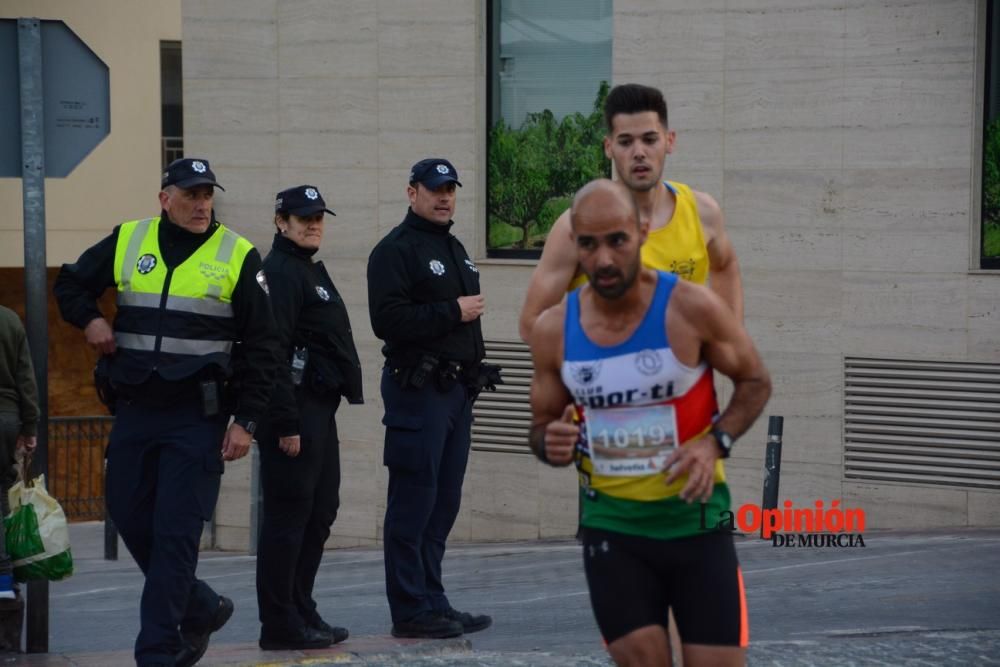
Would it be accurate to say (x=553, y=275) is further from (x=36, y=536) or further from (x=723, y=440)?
(x=36, y=536)

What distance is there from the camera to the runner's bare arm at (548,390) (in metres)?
4.68

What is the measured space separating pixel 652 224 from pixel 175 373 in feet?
6.89

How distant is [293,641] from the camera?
7199 mm

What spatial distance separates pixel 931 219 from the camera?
12438 millimetres

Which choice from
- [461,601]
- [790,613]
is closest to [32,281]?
[461,601]

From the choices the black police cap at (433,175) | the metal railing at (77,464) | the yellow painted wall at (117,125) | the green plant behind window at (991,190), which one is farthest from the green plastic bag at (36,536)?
the yellow painted wall at (117,125)

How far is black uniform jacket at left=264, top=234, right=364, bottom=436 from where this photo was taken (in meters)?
7.23

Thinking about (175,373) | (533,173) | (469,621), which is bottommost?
(469,621)

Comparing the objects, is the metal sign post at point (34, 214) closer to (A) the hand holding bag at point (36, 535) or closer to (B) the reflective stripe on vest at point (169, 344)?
(A) the hand holding bag at point (36, 535)

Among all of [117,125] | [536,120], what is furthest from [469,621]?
[117,125]

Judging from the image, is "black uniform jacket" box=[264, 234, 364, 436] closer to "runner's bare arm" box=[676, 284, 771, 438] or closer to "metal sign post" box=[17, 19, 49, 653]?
"metal sign post" box=[17, 19, 49, 653]

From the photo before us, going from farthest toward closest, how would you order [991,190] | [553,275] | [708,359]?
[991,190] → [553,275] → [708,359]

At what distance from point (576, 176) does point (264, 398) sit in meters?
8.14

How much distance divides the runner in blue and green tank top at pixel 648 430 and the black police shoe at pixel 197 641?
8.07ft
